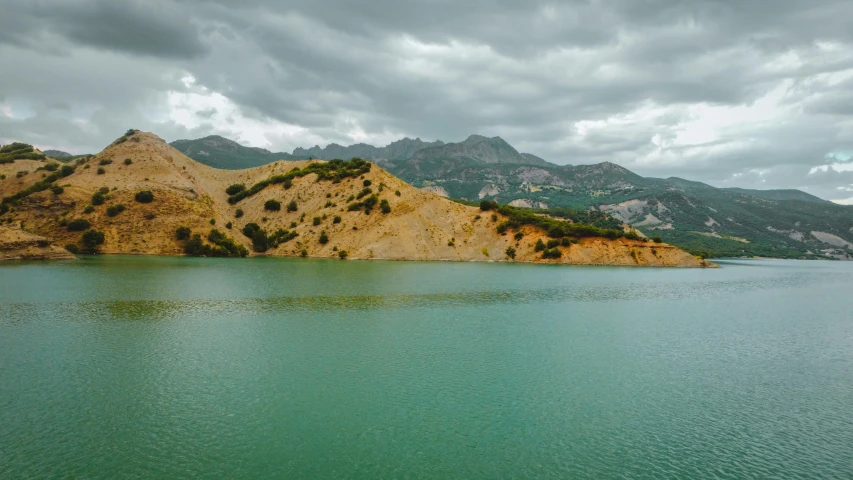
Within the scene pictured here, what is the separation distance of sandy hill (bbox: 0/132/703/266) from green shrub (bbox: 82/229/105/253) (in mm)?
1508

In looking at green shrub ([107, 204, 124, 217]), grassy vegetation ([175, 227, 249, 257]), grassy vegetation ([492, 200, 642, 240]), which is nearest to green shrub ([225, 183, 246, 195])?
grassy vegetation ([175, 227, 249, 257])

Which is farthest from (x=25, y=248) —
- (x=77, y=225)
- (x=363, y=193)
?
(x=363, y=193)

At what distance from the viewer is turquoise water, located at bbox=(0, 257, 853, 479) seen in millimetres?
17500

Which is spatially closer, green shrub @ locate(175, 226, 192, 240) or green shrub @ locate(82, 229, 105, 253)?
green shrub @ locate(82, 229, 105, 253)

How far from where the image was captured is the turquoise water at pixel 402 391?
17500 millimetres

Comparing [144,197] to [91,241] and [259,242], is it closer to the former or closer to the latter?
[91,241]

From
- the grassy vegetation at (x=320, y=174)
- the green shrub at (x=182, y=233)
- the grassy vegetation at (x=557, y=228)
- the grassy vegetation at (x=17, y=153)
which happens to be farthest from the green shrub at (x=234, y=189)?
the grassy vegetation at (x=557, y=228)

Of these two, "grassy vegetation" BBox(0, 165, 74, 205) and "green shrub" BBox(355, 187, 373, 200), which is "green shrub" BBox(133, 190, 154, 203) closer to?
"grassy vegetation" BBox(0, 165, 74, 205)

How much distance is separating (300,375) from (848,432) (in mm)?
28350

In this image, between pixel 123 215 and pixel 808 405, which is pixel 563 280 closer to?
pixel 808 405

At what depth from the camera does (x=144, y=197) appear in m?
126

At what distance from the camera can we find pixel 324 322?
4144 centimetres

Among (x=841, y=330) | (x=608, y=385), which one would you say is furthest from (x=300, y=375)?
(x=841, y=330)

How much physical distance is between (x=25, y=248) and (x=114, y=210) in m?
31.9
